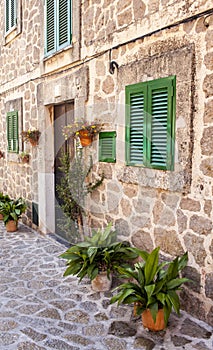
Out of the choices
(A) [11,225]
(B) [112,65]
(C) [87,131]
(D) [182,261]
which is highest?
(B) [112,65]

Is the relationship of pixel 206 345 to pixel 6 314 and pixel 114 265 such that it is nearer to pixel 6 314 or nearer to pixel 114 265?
pixel 114 265

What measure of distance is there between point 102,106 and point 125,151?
843 mm

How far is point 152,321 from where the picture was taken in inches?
129

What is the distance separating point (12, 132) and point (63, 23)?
10.4 ft

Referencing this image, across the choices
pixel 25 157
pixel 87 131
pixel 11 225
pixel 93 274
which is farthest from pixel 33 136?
pixel 93 274

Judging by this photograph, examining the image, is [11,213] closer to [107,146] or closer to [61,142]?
[61,142]

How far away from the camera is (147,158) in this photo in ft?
13.2

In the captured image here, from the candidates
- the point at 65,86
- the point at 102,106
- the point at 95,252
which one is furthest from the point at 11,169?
the point at 95,252

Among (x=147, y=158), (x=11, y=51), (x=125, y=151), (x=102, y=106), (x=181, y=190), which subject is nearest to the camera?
(x=181, y=190)

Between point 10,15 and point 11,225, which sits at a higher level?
point 10,15

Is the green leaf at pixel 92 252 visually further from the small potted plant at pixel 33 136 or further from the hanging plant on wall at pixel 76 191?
the small potted plant at pixel 33 136

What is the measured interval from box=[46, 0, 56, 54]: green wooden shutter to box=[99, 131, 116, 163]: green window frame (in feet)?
6.88

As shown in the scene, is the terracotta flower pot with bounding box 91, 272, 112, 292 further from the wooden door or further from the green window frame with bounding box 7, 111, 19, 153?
the green window frame with bounding box 7, 111, 19, 153

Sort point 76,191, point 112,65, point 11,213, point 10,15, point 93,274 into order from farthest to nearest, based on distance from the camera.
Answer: point 10,15
point 11,213
point 76,191
point 112,65
point 93,274
